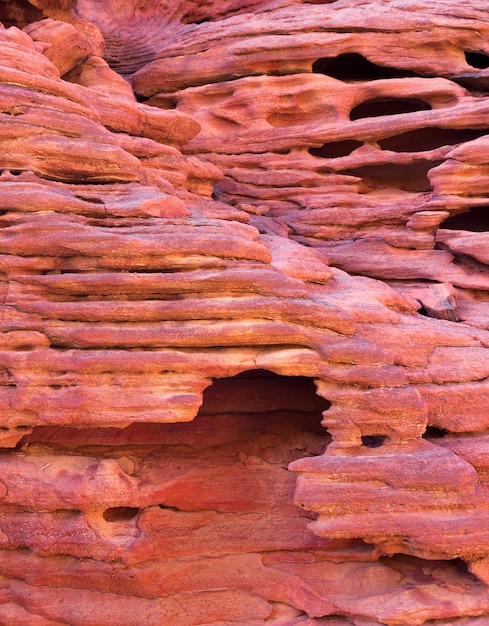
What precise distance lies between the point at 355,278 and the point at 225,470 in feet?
9.99

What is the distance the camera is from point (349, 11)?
1248cm

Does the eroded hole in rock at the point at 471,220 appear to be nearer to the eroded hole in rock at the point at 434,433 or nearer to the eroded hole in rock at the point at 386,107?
the eroded hole in rock at the point at 386,107

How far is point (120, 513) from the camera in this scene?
8.16 metres

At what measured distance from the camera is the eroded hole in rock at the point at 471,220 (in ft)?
38.9

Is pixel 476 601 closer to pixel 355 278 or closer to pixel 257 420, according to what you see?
pixel 257 420

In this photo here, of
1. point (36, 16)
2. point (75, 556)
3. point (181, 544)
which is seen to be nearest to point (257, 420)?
point (181, 544)

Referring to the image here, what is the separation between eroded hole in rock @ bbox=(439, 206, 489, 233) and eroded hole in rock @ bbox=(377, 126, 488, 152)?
128cm

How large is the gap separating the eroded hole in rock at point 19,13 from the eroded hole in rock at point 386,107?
236 inches

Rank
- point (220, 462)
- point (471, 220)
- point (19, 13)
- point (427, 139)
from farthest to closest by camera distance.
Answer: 1. point (427, 139)
2. point (19, 13)
3. point (471, 220)
4. point (220, 462)

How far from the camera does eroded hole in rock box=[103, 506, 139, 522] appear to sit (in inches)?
Answer: 316

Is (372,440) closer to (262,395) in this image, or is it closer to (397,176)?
(262,395)

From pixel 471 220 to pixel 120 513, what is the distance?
7.70 meters

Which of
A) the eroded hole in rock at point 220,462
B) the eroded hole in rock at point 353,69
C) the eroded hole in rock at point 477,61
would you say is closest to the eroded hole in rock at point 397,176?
the eroded hole in rock at point 353,69

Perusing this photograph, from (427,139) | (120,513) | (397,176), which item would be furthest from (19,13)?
(120,513)
